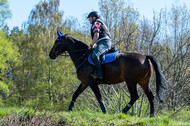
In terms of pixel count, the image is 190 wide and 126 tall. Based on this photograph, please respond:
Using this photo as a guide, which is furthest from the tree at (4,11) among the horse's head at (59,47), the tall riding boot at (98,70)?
the tall riding boot at (98,70)

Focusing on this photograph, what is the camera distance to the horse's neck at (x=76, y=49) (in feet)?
23.6

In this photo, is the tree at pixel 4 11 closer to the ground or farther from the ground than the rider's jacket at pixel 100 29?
farther from the ground

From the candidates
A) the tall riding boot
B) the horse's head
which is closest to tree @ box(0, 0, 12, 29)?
the horse's head

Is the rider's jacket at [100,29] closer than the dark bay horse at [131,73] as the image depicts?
No

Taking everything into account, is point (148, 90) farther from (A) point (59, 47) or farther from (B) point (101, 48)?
(A) point (59, 47)

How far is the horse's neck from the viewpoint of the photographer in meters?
7.20

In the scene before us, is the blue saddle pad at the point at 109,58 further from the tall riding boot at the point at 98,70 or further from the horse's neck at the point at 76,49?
the horse's neck at the point at 76,49

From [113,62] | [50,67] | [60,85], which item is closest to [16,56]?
[50,67]

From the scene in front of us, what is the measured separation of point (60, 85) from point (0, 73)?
285 inches

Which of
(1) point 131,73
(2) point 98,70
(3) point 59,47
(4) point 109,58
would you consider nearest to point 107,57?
(4) point 109,58

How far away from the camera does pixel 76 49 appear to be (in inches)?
288

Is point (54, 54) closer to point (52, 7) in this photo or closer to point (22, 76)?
point (22, 76)

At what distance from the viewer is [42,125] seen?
4.29 metres

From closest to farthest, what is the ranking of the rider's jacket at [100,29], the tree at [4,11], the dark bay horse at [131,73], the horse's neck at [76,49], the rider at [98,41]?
1. the dark bay horse at [131,73]
2. the rider at [98,41]
3. the rider's jacket at [100,29]
4. the horse's neck at [76,49]
5. the tree at [4,11]
